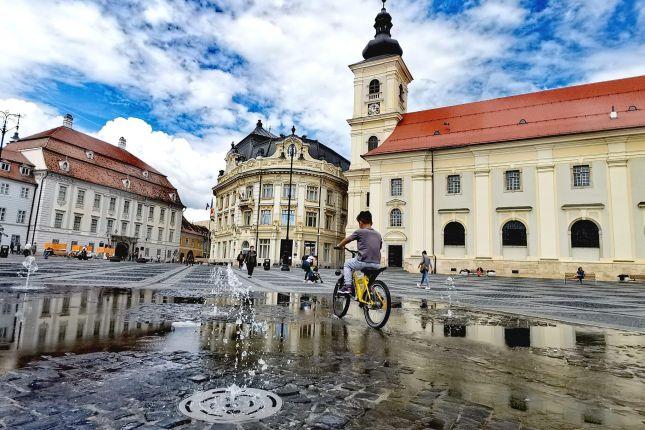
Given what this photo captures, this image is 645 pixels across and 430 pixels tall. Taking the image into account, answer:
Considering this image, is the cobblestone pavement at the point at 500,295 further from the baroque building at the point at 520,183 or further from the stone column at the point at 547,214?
the baroque building at the point at 520,183

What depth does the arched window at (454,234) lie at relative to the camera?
111ft

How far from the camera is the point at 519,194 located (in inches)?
1260

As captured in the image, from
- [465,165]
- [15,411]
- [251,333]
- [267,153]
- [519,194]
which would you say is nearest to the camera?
[15,411]

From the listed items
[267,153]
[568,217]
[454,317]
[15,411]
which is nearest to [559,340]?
[454,317]

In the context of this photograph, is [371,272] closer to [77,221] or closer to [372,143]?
[372,143]

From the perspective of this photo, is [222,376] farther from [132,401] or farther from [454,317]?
[454,317]

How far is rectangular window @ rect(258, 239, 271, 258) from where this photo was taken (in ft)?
165

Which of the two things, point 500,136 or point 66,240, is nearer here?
point 500,136

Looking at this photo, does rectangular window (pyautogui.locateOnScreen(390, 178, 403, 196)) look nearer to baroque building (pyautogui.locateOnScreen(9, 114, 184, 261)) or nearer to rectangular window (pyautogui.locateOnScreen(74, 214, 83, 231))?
baroque building (pyautogui.locateOnScreen(9, 114, 184, 261))

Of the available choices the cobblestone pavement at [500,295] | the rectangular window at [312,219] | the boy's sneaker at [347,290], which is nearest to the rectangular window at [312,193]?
the rectangular window at [312,219]

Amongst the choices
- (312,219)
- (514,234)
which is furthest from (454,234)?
(312,219)

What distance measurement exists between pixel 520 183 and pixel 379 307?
1233 inches

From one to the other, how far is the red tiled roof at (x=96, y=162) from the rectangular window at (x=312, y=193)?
28.1 metres

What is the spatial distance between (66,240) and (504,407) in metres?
57.6
